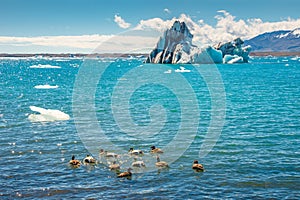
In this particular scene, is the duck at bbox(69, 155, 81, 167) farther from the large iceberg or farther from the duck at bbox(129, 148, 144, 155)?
the large iceberg

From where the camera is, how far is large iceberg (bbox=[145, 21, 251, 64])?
156 m

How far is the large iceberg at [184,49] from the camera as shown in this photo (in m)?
156

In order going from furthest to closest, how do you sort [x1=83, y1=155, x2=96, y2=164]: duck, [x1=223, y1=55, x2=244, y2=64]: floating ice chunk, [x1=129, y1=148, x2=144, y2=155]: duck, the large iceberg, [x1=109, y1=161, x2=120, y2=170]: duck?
[x1=223, y1=55, x2=244, y2=64]: floating ice chunk, the large iceberg, [x1=129, y1=148, x2=144, y2=155]: duck, [x1=83, y1=155, x2=96, y2=164]: duck, [x1=109, y1=161, x2=120, y2=170]: duck

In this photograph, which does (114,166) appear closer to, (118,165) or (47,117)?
(118,165)

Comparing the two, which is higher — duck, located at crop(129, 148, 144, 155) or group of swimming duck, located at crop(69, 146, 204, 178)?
duck, located at crop(129, 148, 144, 155)

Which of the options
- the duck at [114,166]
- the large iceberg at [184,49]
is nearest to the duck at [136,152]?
the duck at [114,166]

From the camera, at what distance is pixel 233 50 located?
179m

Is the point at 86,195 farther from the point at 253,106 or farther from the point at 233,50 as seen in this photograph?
the point at 233,50

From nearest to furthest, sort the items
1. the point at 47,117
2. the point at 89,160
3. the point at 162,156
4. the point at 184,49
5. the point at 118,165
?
the point at 118,165
the point at 89,160
the point at 162,156
the point at 47,117
the point at 184,49

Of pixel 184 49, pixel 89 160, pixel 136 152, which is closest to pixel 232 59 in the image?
pixel 184 49

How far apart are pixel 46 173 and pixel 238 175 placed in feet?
36.8

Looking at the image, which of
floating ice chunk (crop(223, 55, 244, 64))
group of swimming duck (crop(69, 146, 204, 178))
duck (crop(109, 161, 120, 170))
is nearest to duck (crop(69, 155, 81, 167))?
group of swimming duck (crop(69, 146, 204, 178))

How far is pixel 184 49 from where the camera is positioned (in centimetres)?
16075

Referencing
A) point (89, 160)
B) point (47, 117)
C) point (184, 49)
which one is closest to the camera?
point (89, 160)
